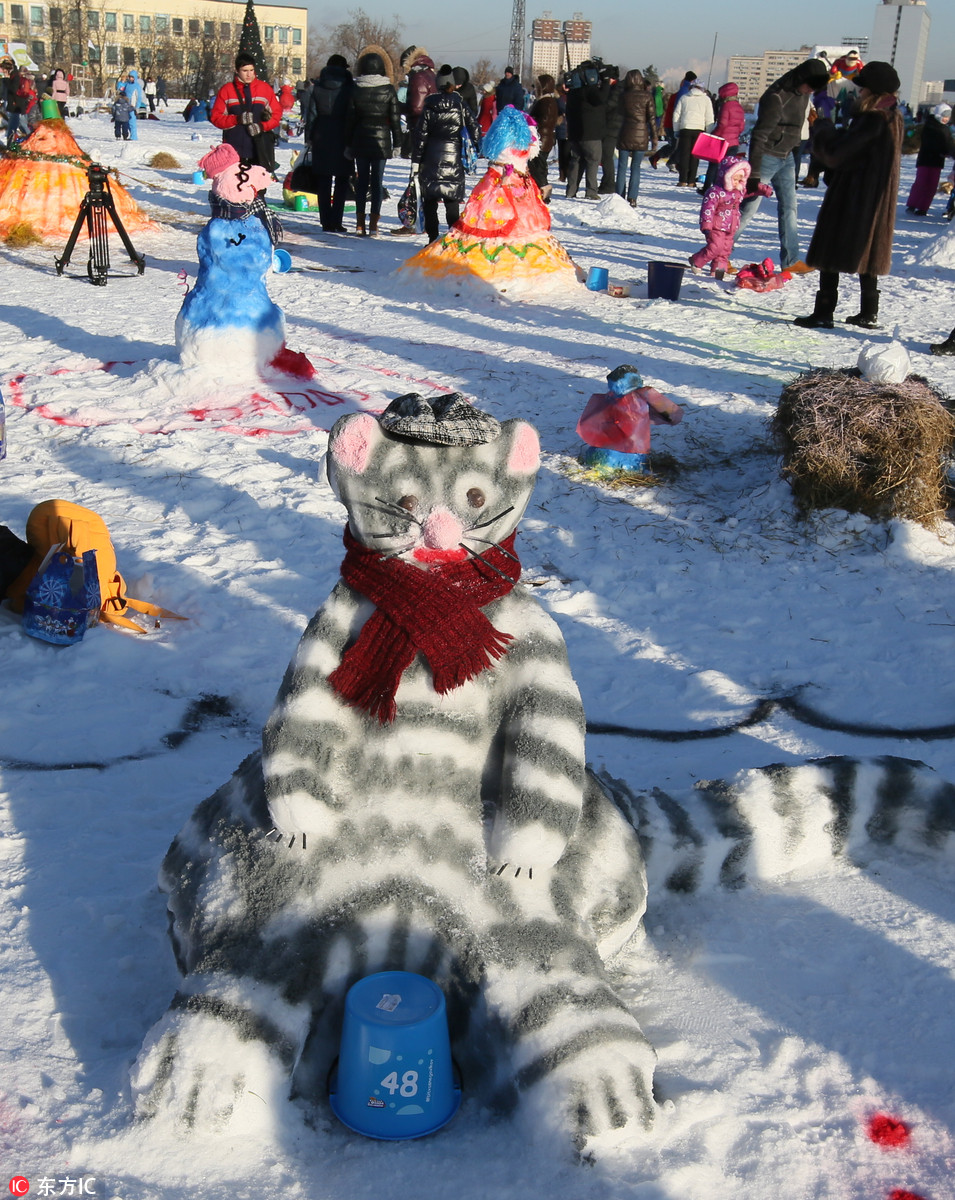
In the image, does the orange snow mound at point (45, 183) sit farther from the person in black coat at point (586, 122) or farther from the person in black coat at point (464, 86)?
the person in black coat at point (586, 122)

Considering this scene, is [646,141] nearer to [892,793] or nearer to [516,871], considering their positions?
[892,793]

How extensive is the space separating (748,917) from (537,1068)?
2.78ft

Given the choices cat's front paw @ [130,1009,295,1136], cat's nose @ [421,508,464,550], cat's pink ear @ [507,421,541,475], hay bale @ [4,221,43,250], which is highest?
hay bale @ [4,221,43,250]

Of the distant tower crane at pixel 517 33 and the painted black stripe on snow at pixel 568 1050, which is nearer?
the painted black stripe on snow at pixel 568 1050

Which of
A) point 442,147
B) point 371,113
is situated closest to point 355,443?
point 442,147

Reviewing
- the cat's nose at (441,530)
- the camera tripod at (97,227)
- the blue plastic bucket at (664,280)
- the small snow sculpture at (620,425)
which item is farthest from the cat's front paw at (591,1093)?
the camera tripod at (97,227)

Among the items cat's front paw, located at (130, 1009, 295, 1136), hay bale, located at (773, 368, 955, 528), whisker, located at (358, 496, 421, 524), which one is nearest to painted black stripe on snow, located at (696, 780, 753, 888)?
whisker, located at (358, 496, 421, 524)

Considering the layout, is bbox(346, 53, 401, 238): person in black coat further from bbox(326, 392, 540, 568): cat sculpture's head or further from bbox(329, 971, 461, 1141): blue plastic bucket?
bbox(329, 971, 461, 1141): blue plastic bucket

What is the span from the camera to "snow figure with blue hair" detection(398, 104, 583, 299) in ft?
29.8

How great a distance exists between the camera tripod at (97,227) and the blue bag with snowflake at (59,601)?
21.5 feet

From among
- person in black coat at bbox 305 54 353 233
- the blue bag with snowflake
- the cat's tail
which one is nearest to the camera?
the cat's tail

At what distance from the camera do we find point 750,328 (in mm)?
8586

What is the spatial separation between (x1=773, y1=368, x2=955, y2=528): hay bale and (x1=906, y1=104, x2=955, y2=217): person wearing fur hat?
10.6 meters

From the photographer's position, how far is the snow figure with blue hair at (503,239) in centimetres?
907
